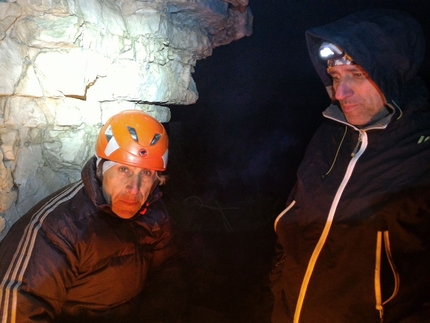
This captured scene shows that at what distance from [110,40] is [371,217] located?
2226 mm

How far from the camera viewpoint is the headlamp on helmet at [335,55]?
189cm

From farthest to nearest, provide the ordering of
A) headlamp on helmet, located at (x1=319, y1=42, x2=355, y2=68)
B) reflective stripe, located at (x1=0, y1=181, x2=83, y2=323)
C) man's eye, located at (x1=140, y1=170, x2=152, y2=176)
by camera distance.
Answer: man's eye, located at (x1=140, y1=170, x2=152, y2=176)
headlamp on helmet, located at (x1=319, y1=42, x2=355, y2=68)
reflective stripe, located at (x1=0, y1=181, x2=83, y2=323)

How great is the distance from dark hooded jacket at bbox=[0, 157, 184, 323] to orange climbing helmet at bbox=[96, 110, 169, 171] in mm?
189

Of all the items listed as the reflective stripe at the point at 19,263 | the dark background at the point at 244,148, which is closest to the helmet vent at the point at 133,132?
the reflective stripe at the point at 19,263

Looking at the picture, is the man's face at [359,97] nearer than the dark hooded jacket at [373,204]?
No

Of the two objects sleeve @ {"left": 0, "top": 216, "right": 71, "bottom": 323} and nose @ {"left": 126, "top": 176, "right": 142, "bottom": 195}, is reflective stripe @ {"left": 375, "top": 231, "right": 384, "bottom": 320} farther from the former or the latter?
sleeve @ {"left": 0, "top": 216, "right": 71, "bottom": 323}

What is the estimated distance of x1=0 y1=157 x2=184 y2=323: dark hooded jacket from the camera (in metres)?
1.63

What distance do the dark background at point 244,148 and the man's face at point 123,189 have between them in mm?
1739

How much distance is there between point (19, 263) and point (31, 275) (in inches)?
3.6

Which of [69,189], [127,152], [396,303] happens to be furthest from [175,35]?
[396,303]

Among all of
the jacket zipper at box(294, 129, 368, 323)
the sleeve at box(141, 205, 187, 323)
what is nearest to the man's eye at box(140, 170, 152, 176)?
the sleeve at box(141, 205, 187, 323)

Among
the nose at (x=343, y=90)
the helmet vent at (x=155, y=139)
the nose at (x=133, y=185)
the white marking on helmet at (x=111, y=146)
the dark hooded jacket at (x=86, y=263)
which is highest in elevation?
the nose at (x=343, y=90)

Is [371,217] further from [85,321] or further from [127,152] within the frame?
[85,321]

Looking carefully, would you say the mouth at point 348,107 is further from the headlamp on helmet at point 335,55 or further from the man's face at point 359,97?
A: the headlamp on helmet at point 335,55
